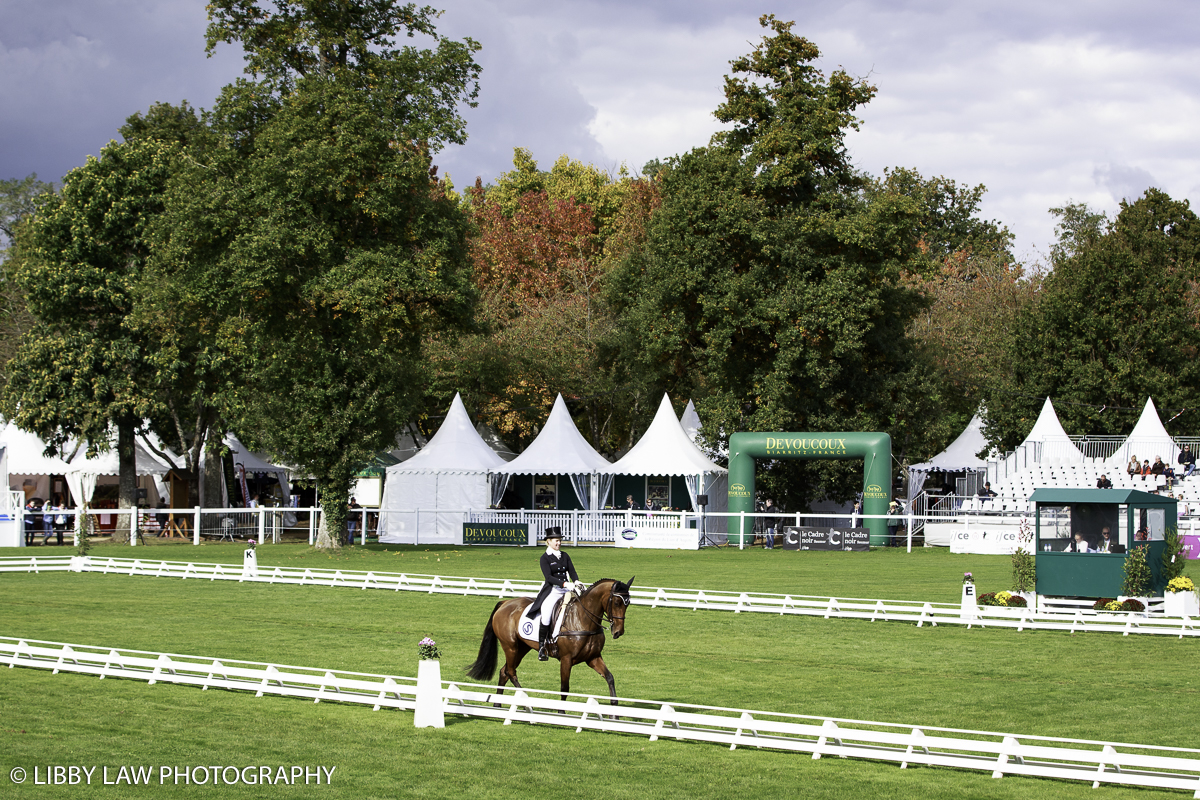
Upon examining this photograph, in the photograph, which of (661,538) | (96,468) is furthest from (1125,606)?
(96,468)

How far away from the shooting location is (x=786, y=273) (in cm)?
4512

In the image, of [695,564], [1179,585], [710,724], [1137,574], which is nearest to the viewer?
[710,724]

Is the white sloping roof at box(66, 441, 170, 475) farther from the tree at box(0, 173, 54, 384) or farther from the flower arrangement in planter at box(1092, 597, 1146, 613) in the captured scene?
the flower arrangement in planter at box(1092, 597, 1146, 613)

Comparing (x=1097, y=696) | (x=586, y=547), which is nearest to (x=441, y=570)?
(x=586, y=547)

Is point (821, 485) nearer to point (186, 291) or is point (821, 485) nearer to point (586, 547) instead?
point (586, 547)

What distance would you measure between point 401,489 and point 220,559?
9.95 meters

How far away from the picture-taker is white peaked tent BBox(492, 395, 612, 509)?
43375mm

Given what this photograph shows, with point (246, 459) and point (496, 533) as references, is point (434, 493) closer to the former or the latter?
point (496, 533)

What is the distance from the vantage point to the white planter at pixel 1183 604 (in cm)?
2084

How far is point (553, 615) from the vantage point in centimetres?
1265

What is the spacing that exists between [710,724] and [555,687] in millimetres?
3138

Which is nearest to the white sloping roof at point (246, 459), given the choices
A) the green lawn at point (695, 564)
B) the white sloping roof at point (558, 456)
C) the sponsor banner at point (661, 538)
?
the green lawn at point (695, 564)

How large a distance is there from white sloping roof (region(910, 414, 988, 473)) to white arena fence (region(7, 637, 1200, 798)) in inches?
1553

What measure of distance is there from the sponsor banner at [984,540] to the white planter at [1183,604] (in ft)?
54.7
